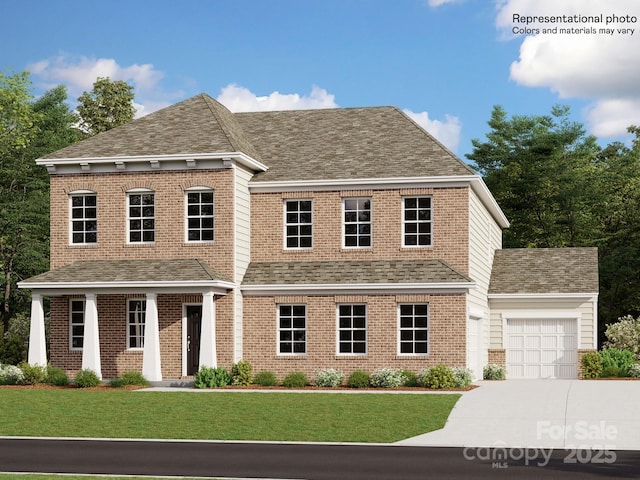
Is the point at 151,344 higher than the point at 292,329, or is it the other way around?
the point at 292,329

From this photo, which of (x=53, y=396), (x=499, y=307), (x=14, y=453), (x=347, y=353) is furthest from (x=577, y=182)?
(x=14, y=453)

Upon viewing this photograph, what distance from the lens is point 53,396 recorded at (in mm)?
29031

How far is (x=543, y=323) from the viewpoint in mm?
39969

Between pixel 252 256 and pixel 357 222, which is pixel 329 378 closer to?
pixel 252 256

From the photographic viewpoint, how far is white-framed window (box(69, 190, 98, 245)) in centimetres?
3622

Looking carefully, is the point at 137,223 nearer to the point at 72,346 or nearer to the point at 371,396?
the point at 72,346

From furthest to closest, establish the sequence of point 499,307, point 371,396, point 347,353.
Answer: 1. point 499,307
2. point 347,353
3. point 371,396

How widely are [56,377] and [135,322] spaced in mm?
3380

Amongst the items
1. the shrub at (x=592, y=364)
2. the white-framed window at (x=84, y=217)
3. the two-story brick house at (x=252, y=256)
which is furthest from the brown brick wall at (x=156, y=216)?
the shrub at (x=592, y=364)

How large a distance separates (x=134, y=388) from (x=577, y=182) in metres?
34.1

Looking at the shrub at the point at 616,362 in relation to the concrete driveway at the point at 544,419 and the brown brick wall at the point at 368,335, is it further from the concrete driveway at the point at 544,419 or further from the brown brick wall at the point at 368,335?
the brown brick wall at the point at 368,335

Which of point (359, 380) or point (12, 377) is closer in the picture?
point (359, 380)

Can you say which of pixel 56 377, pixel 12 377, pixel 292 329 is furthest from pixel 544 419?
pixel 12 377

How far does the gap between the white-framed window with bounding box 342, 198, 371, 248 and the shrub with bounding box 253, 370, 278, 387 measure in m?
5.55
